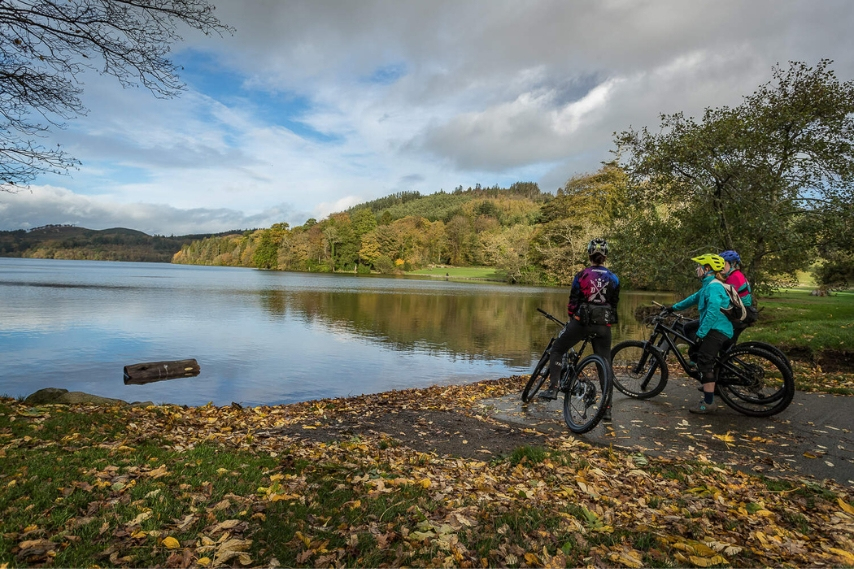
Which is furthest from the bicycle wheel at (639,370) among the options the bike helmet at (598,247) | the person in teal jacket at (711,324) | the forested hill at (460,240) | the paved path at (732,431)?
the forested hill at (460,240)

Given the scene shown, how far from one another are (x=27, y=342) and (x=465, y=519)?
2122 centimetres

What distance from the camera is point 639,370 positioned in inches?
350

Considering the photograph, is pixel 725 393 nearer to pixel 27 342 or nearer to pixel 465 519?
pixel 465 519

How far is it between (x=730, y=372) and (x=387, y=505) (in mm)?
6343

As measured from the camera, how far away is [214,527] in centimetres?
355

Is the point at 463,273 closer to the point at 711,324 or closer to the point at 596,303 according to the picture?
the point at 711,324

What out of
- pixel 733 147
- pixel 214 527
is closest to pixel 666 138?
pixel 733 147

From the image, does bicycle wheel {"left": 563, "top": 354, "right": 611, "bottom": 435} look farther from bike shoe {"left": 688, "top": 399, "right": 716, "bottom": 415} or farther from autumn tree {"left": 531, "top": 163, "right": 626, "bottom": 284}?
autumn tree {"left": 531, "top": 163, "right": 626, "bottom": 284}

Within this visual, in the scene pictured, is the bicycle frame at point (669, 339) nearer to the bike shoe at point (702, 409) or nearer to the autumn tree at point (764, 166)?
the bike shoe at point (702, 409)

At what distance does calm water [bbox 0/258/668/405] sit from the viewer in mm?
13398

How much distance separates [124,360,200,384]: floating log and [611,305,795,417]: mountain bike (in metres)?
12.5

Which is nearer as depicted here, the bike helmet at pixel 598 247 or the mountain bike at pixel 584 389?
the mountain bike at pixel 584 389

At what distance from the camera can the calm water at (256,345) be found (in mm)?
13398

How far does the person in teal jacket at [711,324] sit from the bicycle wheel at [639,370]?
31.2 inches
